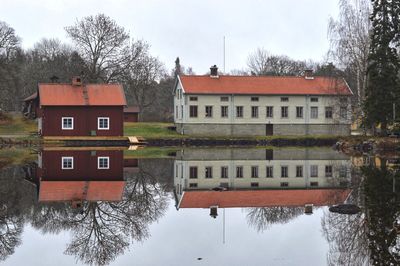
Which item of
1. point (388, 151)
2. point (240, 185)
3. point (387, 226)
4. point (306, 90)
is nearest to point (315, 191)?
point (240, 185)

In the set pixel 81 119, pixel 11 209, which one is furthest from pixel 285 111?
pixel 11 209

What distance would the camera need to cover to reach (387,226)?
11586 millimetres

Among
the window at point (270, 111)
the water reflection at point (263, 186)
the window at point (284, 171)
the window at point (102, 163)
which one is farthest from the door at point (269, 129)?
the window at point (284, 171)

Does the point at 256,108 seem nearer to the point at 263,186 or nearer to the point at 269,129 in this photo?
the point at 269,129

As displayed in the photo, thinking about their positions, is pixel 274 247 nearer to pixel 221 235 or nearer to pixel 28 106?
pixel 221 235

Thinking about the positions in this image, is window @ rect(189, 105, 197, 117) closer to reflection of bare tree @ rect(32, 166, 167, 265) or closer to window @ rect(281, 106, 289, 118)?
window @ rect(281, 106, 289, 118)

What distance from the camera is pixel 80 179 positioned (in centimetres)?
2091

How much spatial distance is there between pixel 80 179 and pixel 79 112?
28076 millimetres

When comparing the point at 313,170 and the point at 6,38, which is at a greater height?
the point at 6,38

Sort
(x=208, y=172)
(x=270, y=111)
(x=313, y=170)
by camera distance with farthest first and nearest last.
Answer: (x=270, y=111), (x=313, y=170), (x=208, y=172)

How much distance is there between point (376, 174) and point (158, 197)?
913 cm

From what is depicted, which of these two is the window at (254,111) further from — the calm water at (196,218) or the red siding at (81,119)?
the calm water at (196,218)

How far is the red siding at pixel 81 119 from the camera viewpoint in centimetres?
4769

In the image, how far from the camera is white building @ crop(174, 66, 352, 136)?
174 ft
